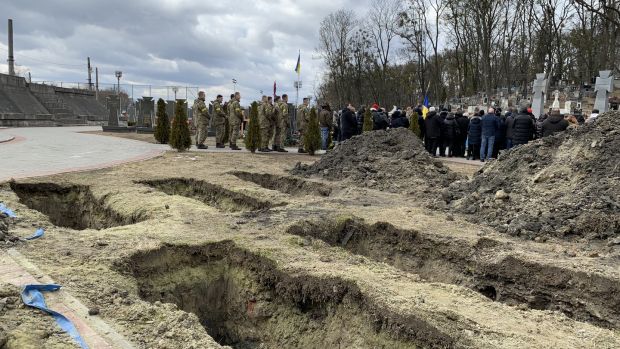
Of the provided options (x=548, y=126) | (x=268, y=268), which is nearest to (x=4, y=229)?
(x=268, y=268)

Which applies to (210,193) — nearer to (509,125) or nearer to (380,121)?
(380,121)

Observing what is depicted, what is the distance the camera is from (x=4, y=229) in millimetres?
4855

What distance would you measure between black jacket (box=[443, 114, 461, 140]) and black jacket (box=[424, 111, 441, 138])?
1.01 ft

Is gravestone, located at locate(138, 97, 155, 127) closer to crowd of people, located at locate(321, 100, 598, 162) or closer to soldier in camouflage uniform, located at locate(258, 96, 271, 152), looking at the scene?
soldier in camouflage uniform, located at locate(258, 96, 271, 152)

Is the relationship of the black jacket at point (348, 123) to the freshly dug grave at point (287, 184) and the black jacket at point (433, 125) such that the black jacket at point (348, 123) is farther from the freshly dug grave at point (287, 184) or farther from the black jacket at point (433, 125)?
the freshly dug grave at point (287, 184)

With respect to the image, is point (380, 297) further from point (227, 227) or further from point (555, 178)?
point (555, 178)

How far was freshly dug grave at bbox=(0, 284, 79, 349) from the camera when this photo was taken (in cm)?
275

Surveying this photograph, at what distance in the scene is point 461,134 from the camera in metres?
17.4

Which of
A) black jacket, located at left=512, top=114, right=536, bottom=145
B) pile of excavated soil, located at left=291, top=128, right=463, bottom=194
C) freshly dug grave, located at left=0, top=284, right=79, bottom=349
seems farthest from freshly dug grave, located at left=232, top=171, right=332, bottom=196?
black jacket, located at left=512, top=114, right=536, bottom=145

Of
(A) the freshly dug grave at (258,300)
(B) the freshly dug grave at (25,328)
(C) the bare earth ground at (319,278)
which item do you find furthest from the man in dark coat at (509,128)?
(B) the freshly dug grave at (25,328)

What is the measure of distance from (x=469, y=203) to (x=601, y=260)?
105 inches

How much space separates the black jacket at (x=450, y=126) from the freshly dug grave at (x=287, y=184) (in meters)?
8.53

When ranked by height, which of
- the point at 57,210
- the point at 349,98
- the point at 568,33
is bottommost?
the point at 57,210

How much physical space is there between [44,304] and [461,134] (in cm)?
1618
